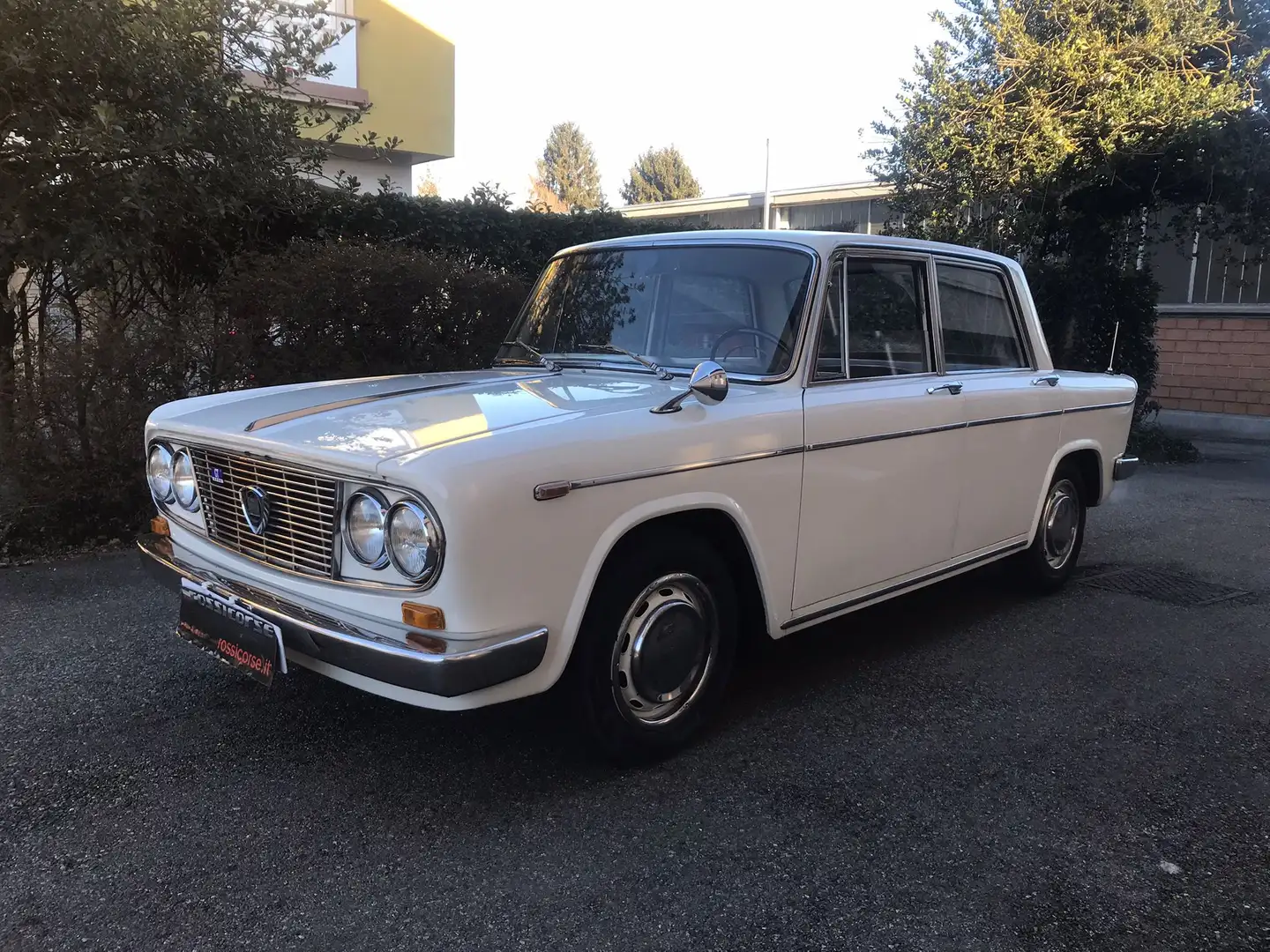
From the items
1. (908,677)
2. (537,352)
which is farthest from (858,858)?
(537,352)

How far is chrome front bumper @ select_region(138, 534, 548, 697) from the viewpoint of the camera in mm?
2383

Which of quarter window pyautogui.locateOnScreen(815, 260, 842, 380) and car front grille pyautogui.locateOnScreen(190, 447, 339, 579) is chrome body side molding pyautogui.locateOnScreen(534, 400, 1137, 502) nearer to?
quarter window pyautogui.locateOnScreen(815, 260, 842, 380)

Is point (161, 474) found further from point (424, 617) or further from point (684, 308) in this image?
point (684, 308)

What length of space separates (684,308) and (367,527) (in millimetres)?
1617

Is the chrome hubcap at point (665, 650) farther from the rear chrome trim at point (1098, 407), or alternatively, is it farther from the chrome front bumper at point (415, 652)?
the rear chrome trim at point (1098, 407)

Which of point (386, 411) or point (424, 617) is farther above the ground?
point (386, 411)

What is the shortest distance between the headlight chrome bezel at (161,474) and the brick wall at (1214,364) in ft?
42.8

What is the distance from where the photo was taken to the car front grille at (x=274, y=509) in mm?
2646

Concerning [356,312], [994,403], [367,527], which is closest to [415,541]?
[367,527]

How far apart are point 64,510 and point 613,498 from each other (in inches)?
172

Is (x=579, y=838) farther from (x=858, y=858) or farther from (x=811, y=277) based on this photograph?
(x=811, y=277)

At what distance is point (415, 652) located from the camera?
2.41 metres

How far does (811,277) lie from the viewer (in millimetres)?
3465

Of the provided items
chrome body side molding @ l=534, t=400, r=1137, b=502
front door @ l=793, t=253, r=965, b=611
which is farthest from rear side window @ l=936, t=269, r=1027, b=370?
chrome body side molding @ l=534, t=400, r=1137, b=502
